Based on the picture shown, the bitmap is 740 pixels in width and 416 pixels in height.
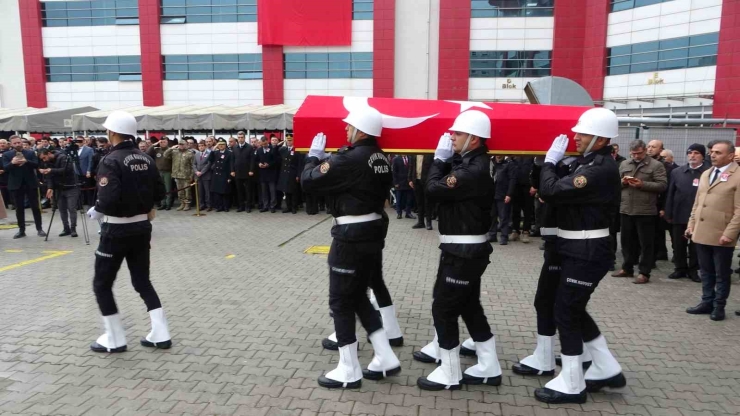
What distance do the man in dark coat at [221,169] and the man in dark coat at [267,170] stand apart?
791 mm

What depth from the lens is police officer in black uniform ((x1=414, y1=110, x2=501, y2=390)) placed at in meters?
3.60

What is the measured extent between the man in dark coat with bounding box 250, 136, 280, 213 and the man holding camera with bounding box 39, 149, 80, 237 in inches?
185

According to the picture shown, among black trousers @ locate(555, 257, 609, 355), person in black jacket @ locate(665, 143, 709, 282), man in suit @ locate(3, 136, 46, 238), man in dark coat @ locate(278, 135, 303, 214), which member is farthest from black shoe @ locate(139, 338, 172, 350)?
man in dark coat @ locate(278, 135, 303, 214)

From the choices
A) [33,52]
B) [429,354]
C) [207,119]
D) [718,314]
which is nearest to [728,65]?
[718,314]

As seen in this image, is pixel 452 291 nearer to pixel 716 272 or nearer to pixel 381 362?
pixel 381 362

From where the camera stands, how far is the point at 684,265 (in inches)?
292

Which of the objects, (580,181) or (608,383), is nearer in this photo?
(580,181)

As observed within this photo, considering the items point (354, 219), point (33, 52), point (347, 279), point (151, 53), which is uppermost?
point (33, 52)

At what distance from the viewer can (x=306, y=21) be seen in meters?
29.0

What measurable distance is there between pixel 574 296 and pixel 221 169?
12154 millimetres

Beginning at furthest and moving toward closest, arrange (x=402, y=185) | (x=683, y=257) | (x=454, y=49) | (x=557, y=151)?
(x=454, y=49) → (x=402, y=185) → (x=683, y=257) → (x=557, y=151)

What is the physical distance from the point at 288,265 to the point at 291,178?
20.8 ft

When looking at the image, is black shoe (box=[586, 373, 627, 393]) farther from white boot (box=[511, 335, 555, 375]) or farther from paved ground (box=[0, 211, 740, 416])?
white boot (box=[511, 335, 555, 375])

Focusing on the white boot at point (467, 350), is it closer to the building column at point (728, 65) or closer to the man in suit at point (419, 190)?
the man in suit at point (419, 190)
